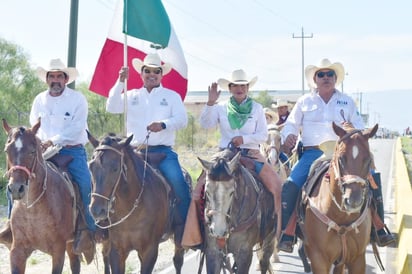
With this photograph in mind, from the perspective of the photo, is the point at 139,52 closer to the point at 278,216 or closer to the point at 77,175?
the point at 77,175

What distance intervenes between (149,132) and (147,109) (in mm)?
517

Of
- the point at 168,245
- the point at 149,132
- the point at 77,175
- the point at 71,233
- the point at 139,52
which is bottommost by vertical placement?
the point at 168,245

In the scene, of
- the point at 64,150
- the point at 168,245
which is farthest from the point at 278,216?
the point at 168,245

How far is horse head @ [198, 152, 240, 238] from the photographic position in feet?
23.4

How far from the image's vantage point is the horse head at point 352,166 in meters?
6.66

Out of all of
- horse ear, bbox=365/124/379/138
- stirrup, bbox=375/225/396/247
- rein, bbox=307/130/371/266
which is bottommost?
stirrup, bbox=375/225/396/247

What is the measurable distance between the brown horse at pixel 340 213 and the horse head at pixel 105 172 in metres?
2.23

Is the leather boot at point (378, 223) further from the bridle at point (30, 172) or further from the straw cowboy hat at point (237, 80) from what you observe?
the bridle at point (30, 172)

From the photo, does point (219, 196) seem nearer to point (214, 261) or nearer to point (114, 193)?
point (214, 261)

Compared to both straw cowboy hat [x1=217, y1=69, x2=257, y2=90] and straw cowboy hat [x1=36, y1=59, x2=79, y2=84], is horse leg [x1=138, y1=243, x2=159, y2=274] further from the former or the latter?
straw cowboy hat [x1=36, y1=59, x2=79, y2=84]

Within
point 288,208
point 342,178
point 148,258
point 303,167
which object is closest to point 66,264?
point 148,258

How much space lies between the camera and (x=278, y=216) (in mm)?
8680

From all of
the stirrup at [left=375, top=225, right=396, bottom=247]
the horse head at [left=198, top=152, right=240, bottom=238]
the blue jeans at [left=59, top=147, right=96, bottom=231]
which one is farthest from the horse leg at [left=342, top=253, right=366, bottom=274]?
the blue jeans at [left=59, top=147, right=96, bottom=231]

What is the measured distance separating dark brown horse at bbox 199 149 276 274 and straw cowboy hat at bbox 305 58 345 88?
1546 millimetres
